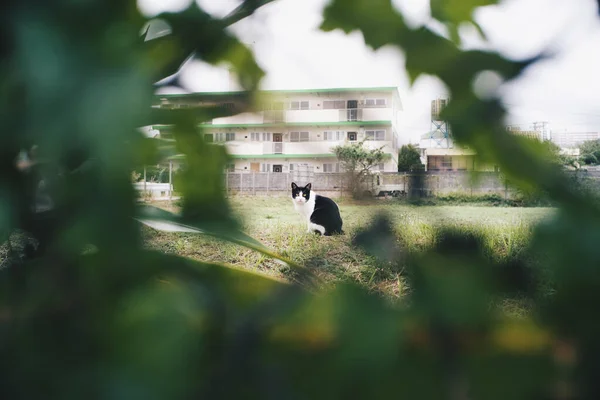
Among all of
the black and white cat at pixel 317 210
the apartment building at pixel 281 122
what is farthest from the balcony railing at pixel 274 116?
the black and white cat at pixel 317 210

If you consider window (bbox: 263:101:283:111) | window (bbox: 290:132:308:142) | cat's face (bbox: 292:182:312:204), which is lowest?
cat's face (bbox: 292:182:312:204)

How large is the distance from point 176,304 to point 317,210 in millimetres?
3353

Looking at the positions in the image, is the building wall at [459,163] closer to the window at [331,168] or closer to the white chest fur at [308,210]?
the window at [331,168]

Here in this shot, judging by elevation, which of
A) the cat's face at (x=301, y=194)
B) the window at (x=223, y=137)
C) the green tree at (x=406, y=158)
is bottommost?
the cat's face at (x=301, y=194)

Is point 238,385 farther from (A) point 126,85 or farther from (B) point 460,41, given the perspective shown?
(B) point 460,41

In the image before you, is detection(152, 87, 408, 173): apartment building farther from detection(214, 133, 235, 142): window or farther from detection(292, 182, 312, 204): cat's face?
detection(292, 182, 312, 204): cat's face

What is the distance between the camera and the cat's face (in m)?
3.52

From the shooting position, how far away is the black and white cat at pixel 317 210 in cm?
329

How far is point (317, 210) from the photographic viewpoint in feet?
11.3

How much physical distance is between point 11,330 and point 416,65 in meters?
0.16

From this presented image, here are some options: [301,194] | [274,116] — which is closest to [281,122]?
[274,116]

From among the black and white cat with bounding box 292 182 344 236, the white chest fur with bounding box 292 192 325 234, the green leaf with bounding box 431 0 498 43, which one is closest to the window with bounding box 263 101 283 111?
the green leaf with bounding box 431 0 498 43

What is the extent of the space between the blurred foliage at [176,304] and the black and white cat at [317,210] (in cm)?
304

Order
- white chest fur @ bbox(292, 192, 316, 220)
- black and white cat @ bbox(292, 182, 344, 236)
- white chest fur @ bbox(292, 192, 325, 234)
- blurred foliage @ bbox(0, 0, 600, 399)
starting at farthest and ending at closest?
white chest fur @ bbox(292, 192, 316, 220)
white chest fur @ bbox(292, 192, 325, 234)
black and white cat @ bbox(292, 182, 344, 236)
blurred foliage @ bbox(0, 0, 600, 399)
